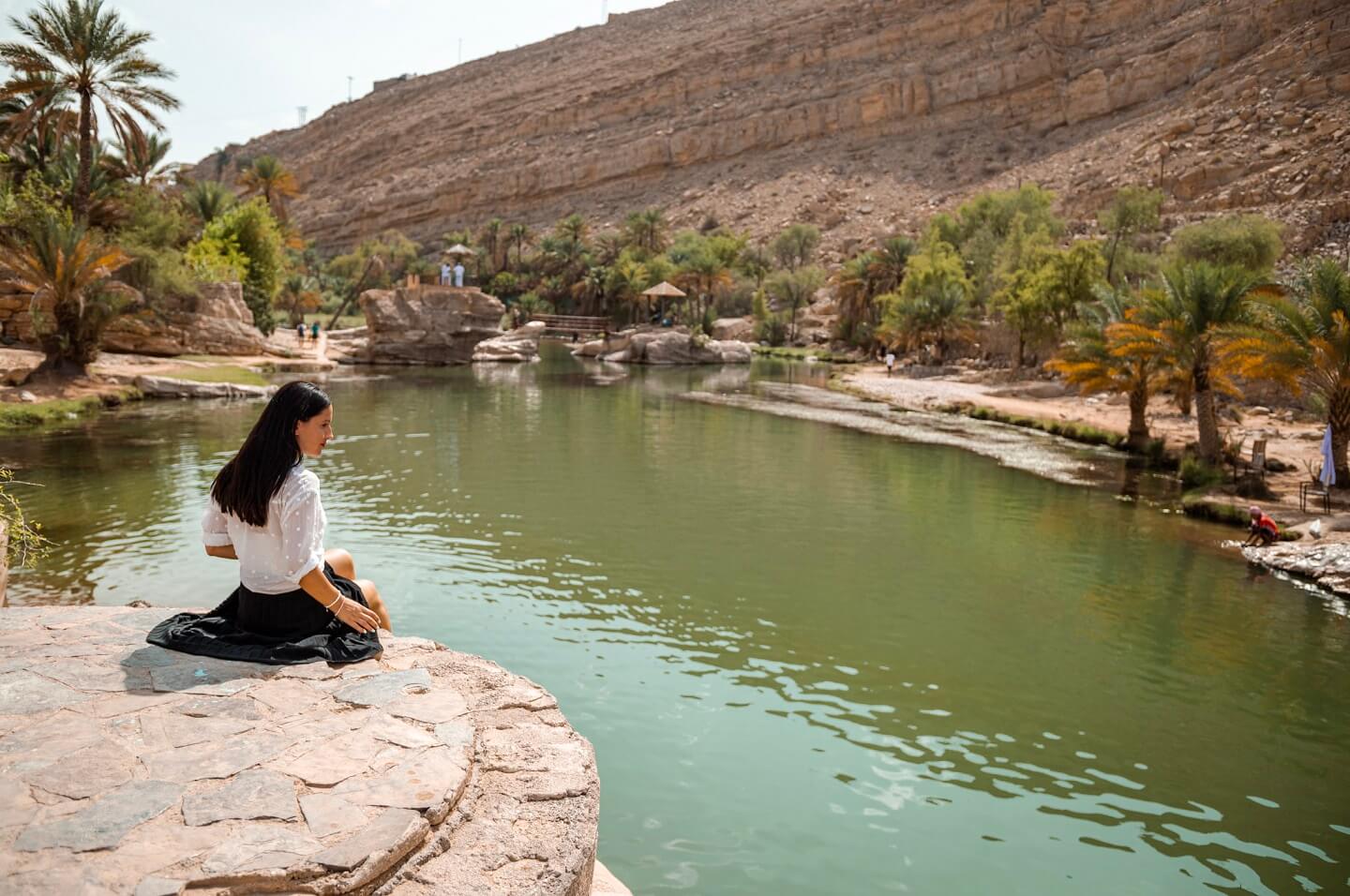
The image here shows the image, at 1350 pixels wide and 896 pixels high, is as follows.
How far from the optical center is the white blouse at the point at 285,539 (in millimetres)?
4336

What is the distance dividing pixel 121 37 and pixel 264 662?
29934 mm

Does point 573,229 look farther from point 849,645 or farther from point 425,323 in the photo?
point 849,645

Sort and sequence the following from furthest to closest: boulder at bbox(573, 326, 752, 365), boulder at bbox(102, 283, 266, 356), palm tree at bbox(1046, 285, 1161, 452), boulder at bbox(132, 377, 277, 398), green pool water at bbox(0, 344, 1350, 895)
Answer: boulder at bbox(573, 326, 752, 365), boulder at bbox(102, 283, 266, 356), boulder at bbox(132, 377, 277, 398), palm tree at bbox(1046, 285, 1161, 452), green pool water at bbox(0, 344, 1350, 895)

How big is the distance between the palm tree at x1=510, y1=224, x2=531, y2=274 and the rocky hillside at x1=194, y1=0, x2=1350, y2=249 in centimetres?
1103

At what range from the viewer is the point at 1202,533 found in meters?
14.2

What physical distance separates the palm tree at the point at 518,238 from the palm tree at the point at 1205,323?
71.8 meters

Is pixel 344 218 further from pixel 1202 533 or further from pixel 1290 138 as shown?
pixel 1202 533

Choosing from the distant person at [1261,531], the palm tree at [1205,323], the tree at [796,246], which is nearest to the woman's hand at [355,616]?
the distant person at [1261,531]

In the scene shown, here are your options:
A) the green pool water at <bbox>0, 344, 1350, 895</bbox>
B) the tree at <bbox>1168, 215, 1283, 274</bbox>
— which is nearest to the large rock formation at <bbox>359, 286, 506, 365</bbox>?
the green pool water at <bbox>0, 344, 1350, 895</bbox>

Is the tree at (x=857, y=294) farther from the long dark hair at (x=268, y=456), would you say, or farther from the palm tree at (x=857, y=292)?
the long dark hair at (x=268, y=456)

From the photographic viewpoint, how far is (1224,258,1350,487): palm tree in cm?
1555

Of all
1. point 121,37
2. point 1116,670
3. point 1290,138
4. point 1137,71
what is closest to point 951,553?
point 1116,670

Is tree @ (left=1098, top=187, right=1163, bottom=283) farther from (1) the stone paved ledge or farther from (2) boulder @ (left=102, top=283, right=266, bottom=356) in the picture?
(1) the stone paved ledge

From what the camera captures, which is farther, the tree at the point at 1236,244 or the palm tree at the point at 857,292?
the palm tree at the point at 857,292
